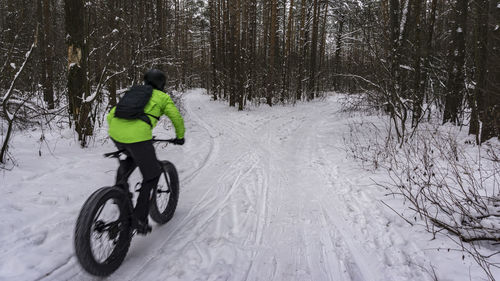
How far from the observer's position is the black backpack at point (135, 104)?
2.92 metres

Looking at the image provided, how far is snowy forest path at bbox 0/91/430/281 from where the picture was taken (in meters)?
2.93

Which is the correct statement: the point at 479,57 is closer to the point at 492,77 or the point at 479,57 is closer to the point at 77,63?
the point at 492,77

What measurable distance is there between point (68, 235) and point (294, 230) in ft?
9.42

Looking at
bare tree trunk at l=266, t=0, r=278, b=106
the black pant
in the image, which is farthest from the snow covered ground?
bare tree trunk at l=266, t=0, r=278, b=106

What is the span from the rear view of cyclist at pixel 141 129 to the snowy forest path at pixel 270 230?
603mm

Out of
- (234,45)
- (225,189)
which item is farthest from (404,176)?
(234,45)

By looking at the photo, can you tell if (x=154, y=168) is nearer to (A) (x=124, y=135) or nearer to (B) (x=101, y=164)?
(A) (x=124, y=135)

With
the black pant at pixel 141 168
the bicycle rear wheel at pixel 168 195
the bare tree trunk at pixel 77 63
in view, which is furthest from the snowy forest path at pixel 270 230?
the bare tree trunk at pixel 77 63

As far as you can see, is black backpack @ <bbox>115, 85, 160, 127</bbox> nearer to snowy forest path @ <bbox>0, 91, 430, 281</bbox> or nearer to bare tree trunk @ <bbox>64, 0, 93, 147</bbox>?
snowy forest path @ <bbox>0, 91, 430, 281</bbox>

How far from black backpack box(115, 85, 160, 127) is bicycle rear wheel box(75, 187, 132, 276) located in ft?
2.55

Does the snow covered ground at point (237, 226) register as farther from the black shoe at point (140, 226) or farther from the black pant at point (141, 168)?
the black pant at point (141, 168)

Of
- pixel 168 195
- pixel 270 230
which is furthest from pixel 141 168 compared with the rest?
pixel 270 230

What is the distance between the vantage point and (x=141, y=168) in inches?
123

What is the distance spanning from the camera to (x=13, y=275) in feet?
8.64
